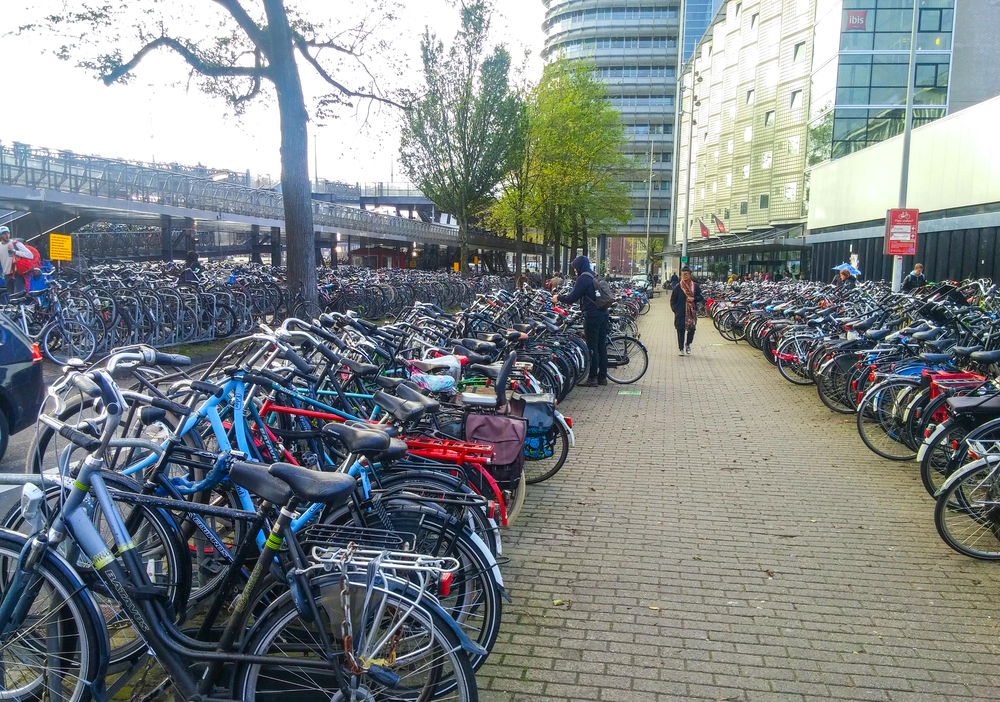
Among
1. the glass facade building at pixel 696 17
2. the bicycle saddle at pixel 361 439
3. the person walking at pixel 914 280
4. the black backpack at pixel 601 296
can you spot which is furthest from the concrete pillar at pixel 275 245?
the glass facade building at pixel 696 17

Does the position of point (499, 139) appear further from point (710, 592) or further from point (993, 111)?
point (710, 592)

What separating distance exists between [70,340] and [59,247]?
12.6 feet

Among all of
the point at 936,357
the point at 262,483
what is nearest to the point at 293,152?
the point at 936,357

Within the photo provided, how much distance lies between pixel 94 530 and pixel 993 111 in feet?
72.9

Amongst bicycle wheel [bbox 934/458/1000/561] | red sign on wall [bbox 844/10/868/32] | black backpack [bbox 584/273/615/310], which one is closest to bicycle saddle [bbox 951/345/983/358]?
bicycle wheel [bbox 934/458/1000/561]

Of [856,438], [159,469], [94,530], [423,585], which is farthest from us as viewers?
[856,438]

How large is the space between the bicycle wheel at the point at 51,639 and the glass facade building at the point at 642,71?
83.7 meters

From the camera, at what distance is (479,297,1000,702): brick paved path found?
3205 millimetres

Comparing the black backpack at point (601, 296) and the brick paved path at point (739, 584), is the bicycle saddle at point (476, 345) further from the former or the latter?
the black backpack at point (601, 296)

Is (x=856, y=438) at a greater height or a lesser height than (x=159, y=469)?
lesser

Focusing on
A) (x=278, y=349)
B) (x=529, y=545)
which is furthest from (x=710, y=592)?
(x=278, y=349)

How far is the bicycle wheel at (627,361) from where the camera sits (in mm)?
11305

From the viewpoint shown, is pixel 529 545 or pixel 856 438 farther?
pixel 856 438

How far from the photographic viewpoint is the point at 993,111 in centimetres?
1881
